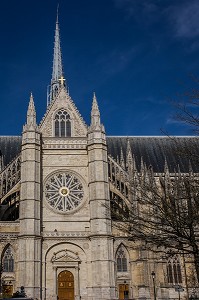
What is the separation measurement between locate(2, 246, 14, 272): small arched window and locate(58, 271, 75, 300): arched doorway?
3821 millimetres

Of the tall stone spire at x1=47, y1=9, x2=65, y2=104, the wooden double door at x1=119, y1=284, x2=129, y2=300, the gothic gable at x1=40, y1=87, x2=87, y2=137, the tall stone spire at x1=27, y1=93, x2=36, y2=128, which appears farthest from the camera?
the tall stone spire at x1=47, y1=9, x2=65, y2=104

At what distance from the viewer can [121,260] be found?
3338 centimetres

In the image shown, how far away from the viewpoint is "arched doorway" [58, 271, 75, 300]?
105 ft

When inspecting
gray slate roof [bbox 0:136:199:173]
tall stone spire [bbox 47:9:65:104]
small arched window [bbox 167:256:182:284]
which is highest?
tall stone spire [bbox 47:9:65:104]

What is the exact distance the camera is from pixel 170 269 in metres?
34.3

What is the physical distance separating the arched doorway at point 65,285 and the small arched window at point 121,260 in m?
3.83

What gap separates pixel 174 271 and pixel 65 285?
9.07m

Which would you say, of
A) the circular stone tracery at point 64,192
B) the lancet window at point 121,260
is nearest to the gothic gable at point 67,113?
the circular stone tracery at point 64,192

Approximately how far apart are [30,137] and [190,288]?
18224mm

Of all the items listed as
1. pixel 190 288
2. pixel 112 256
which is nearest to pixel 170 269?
pixel 190 288

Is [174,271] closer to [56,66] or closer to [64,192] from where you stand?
[64,192]

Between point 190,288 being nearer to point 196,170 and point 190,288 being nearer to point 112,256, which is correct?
point 112,256

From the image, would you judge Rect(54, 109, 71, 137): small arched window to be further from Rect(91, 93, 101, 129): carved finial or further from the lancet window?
the lancet window

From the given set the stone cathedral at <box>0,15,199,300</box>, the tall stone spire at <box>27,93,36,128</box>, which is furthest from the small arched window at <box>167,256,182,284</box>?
the tall stone spire at <box>27,93,36,128</box>
